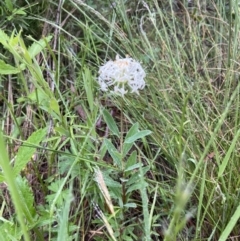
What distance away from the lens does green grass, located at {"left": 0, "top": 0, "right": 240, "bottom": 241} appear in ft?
2.95

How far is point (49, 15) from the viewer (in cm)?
149

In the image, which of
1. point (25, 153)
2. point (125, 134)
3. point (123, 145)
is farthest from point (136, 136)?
point (125, 134)

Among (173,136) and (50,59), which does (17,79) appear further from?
(173,136)

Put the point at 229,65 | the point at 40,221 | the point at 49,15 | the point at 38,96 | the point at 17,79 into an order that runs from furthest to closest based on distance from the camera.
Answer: the point at 49,15 < the point at 17,79 < the point at 229,65 < the point at 38,96 < the point at 40,221

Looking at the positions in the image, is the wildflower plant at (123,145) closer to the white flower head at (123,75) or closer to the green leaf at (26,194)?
the white flower head at (123,75)

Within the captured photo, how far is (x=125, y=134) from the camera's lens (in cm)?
125

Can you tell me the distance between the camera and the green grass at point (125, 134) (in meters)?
0.90

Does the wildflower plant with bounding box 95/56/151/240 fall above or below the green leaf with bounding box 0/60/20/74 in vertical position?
below

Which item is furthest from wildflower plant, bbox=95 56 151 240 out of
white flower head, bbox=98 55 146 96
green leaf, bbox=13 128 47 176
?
green leaf, bbox=13 128 47 176

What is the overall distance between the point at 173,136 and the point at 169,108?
4.3 inches

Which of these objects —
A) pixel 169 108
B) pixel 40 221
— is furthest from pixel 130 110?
pixel 40 221

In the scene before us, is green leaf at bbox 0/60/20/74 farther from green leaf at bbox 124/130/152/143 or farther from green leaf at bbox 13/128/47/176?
green leaf at bbox 124/130/152/143

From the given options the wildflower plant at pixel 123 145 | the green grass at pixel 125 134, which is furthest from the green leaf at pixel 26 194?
the wildflower plant at pixel 123 145

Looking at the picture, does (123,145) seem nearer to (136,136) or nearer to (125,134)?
(136,136)
